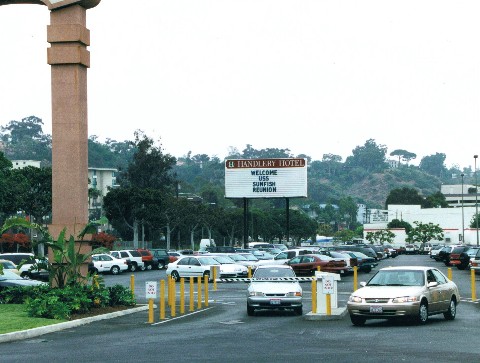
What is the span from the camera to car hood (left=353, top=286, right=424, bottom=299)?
74.2ft

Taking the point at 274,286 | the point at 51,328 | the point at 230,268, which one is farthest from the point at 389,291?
the point at 230,268

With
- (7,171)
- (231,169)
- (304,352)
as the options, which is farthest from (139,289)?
(231,169)

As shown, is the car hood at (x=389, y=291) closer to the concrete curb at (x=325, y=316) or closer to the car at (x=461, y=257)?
the concrete curb at (x=325, y=316)

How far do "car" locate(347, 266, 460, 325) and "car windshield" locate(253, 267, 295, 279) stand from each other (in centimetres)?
507

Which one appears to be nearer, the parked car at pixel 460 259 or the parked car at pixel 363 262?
the parked car at pixel 363 262

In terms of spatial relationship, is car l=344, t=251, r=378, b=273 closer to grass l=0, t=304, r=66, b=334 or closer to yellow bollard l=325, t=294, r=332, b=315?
yellow bollard l=325, t=294, r=332, b=315

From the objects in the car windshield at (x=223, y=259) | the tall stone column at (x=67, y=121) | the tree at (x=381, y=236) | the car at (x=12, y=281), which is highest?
the tall stone column at (x=67, y=121)

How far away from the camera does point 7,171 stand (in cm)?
7094

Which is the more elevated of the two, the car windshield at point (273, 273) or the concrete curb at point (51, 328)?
the car windshield at point (273, 273)

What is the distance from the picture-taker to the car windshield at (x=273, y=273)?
2889 centimetres

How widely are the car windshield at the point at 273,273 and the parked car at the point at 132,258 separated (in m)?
35.3

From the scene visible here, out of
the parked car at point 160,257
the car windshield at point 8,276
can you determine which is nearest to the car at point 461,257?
the parked car at point 160,257

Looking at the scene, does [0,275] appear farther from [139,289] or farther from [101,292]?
[139,289]

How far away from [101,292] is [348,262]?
2877cm
